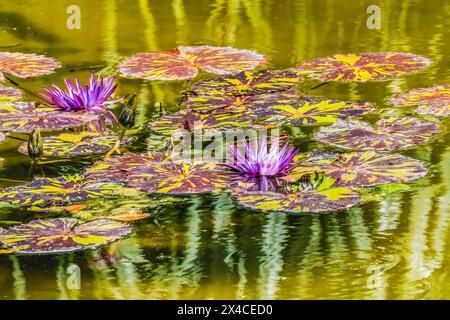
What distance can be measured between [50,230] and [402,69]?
5.52ft

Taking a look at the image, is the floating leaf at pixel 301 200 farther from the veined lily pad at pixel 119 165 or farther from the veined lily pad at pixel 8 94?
the veined lily pad at pixel 8 94

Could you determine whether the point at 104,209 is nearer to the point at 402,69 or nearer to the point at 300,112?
the point at 300,112

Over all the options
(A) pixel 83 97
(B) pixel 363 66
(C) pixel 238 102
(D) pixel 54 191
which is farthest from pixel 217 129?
(B) pixel 363 66

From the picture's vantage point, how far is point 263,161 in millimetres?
2943

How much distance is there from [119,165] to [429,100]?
107 cm

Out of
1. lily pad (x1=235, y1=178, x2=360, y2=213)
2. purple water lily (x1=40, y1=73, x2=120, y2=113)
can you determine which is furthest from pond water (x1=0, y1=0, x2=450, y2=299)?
purple water lily (x1=40, y1=73, x2=120, y2=113)

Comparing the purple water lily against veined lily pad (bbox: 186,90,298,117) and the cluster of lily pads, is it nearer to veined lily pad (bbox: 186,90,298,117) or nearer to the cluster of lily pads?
the cluster of lily pads

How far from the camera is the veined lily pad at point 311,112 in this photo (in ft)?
11.1

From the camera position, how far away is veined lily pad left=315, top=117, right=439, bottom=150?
3.15 meters

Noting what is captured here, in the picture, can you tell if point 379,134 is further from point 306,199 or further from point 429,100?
point 306,199

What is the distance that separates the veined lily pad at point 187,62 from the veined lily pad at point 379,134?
2.41 ft

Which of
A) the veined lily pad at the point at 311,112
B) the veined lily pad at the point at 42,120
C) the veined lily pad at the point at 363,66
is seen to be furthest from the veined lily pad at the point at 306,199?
the veined lily pad at the point at 363,66

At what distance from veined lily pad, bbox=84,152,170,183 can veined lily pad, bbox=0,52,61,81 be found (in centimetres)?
102

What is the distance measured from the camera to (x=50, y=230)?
8.63ft
